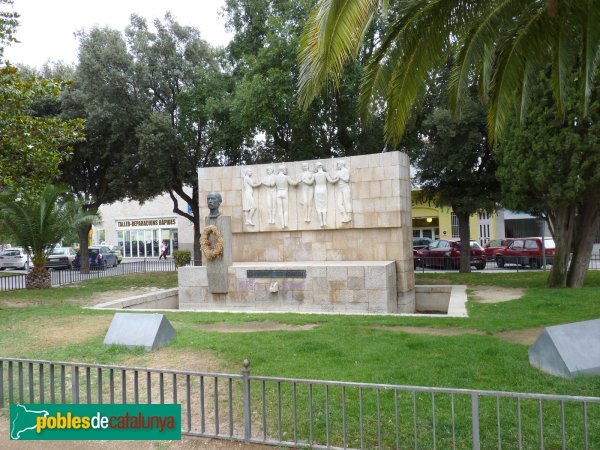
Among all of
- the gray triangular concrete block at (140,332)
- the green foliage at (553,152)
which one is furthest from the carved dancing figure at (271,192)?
the gray triangular concrete block at (140,332)

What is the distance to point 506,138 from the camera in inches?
622

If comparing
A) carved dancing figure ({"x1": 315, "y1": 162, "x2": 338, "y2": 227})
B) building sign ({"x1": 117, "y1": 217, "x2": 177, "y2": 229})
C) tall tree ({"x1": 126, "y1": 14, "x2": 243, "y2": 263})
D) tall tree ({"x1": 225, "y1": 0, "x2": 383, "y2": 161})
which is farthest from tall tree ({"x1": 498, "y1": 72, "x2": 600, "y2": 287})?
building sign ({"x1": 117, "y1": 217, "x2": 177, "y2": 229})

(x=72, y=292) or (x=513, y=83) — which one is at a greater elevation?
(x=513, y=83)

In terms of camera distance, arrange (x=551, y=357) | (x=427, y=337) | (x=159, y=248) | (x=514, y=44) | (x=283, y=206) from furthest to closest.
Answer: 1. (x=159, y=248)
2. (x=283, y=206)
3. (x=427, y=337)
4. (x=514, y=44)
5. (x=551, y=357)

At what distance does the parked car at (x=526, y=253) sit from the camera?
25406 millimetres

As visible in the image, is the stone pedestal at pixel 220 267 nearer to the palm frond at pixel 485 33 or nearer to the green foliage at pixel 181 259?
the palm frond at pixel 485 33

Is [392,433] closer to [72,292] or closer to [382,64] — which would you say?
[382,64]

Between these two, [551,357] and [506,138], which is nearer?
[551,357]

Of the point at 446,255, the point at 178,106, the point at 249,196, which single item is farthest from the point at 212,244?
the point at 446,255

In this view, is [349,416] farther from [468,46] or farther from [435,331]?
[468,46]

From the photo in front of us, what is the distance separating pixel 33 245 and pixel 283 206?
10.0 meters

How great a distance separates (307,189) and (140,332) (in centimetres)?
809

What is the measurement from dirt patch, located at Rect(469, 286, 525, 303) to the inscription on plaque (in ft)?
15.1

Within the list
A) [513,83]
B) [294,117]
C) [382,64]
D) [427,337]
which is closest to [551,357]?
[427,337]
